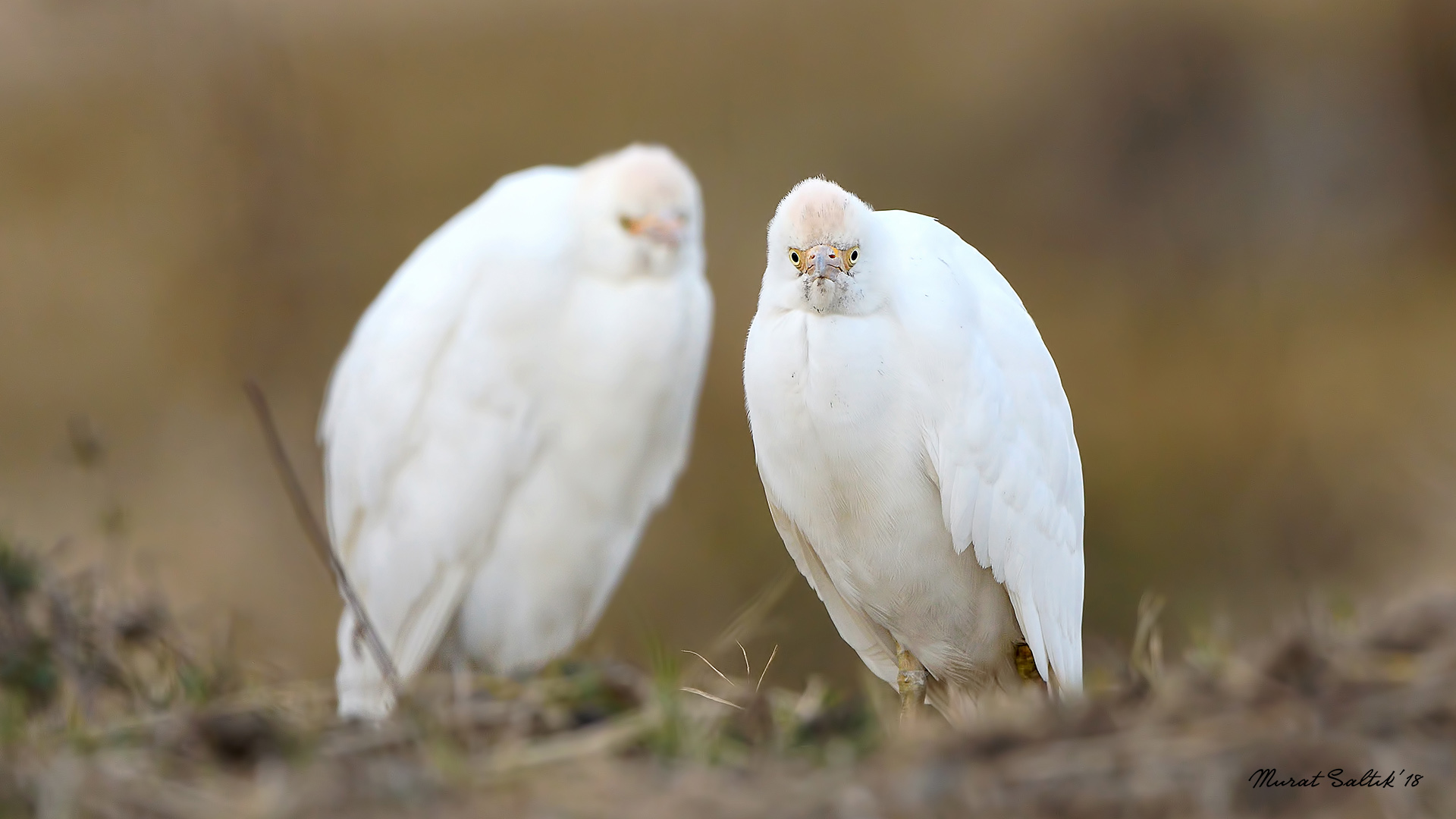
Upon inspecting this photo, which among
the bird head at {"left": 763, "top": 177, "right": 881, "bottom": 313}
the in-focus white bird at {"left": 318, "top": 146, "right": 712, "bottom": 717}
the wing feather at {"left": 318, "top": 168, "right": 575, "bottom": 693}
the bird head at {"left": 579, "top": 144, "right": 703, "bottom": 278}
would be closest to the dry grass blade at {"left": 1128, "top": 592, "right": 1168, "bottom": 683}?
the bird head at {"left": 763, "top": 177, "right": 881, "bottom": 313}

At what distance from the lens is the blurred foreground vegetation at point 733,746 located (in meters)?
1.51

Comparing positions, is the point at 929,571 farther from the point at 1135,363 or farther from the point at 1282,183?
the point at 1282,183

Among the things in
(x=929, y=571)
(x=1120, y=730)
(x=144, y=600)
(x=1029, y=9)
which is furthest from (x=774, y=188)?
(x=1120, y=730)

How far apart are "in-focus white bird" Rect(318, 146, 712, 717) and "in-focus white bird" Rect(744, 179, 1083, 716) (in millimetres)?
207

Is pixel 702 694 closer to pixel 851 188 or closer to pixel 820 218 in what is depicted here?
pixel 820 218

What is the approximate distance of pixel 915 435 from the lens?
9.20 ft

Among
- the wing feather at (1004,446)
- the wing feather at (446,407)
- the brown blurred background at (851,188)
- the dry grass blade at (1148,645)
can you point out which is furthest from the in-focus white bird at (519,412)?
the brown blurred background at (851,188)

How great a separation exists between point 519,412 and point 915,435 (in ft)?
2.63

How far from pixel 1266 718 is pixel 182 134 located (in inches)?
279

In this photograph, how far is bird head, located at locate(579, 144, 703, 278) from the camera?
250 centimetres

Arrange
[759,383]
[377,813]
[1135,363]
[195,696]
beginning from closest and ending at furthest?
[377,813]
[195,696]
[759,383]
[1135,363]

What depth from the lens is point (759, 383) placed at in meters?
2.82
